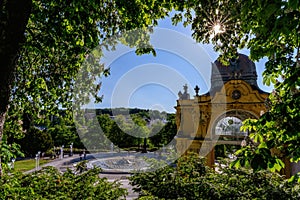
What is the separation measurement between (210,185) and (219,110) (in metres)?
9.24

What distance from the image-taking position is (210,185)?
447cm

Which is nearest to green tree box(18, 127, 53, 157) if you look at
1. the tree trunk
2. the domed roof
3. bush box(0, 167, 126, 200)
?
the domed roof

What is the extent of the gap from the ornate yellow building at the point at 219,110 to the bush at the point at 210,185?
7.72m

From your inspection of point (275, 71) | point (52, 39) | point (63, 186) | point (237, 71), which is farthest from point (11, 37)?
point (237, 71)

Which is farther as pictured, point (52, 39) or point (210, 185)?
point (210, 185)

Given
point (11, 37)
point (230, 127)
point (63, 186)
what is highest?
point (11, 37)

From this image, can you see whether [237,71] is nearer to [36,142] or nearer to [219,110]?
[219,110]

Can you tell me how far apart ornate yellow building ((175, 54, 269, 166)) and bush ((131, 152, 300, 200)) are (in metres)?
7.72

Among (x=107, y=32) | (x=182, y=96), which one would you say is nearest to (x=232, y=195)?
(x=107, y=32)

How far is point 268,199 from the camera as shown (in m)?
4.07

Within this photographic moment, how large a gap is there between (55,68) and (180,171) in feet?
11.2

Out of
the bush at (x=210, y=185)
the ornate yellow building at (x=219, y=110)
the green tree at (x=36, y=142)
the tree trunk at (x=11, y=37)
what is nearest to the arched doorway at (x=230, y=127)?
the ornate yellow building at (x=219, y=110)

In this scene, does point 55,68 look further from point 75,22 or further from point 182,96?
point 182,96

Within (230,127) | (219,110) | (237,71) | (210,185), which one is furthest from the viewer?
(237,71)
